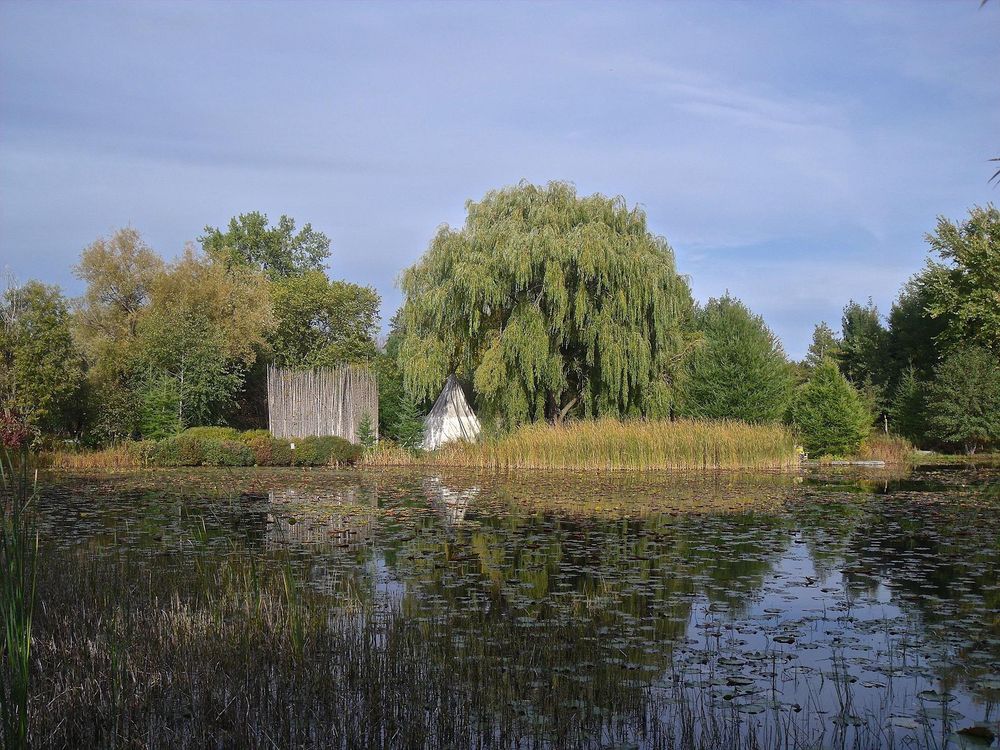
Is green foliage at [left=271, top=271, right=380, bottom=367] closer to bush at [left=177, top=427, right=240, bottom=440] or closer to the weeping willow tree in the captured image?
bush at [left=177, top=427, right=240, bottom=440]

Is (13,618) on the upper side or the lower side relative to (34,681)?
upper

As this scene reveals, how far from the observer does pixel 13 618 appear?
10.3 feet

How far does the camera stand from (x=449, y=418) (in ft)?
94.5

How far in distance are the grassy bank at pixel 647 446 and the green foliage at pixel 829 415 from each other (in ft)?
15.3

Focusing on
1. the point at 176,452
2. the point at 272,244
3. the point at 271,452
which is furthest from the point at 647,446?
the point at 272,244

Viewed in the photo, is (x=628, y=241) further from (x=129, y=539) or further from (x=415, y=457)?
(x=129, y=539)

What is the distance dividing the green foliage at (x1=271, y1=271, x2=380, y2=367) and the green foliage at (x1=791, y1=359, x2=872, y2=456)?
63.8 feet

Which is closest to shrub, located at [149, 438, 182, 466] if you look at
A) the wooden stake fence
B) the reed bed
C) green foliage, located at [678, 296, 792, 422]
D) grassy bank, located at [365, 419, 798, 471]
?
the wooden stake fence

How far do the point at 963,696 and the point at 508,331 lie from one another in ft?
63.1

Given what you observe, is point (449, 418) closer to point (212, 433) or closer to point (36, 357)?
point (212, 433)

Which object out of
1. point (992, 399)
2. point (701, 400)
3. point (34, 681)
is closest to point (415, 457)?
point (701, 400)

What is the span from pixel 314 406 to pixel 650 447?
38.0 feet

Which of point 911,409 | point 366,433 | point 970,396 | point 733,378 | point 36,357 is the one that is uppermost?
point 36,357

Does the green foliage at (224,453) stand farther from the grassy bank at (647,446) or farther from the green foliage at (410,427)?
the grassy bank at (647,446)
